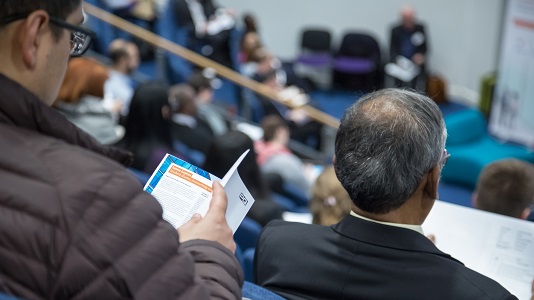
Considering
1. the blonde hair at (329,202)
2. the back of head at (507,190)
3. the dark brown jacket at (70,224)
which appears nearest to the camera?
the dark brown jacket at (70,224)

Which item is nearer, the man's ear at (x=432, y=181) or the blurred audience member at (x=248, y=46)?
the man's ear at (x=432, y=181)

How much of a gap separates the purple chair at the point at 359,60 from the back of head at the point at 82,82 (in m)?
5.94

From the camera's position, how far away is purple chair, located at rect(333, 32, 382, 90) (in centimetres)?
1003

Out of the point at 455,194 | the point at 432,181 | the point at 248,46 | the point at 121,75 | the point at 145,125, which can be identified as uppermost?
the point at 432,181

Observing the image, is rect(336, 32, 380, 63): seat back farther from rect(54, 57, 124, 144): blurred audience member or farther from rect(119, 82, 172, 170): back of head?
rect(119, 82, 172, 170): back of head

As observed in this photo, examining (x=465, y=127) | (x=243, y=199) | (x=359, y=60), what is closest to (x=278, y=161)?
(x=465, y=127)

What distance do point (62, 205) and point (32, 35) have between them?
29cm

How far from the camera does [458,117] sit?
733 centimetres

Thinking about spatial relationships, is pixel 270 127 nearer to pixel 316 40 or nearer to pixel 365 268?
pixel 365 268

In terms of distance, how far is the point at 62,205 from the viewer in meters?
1.03

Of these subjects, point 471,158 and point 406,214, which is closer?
point 406,214

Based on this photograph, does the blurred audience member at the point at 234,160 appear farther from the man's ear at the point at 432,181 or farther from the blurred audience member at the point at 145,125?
the man's ear at the point at 432,181

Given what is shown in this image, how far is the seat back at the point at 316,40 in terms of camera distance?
33.7 feet

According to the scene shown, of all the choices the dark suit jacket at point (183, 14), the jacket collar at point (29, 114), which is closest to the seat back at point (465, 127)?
the dark suit jacket at point (183, 14)
